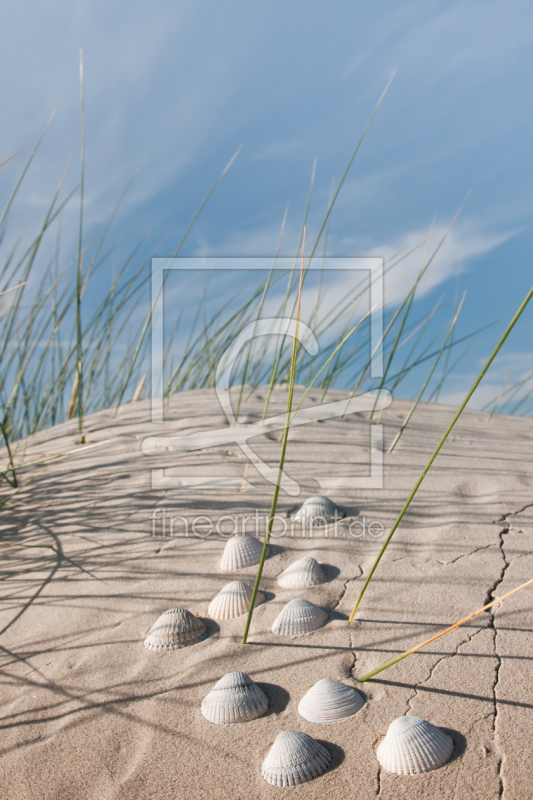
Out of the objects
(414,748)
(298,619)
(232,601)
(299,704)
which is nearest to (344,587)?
(298,619)

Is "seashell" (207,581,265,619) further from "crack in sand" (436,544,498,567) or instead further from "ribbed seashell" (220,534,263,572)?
"crack in sand" (436,544,498,567)

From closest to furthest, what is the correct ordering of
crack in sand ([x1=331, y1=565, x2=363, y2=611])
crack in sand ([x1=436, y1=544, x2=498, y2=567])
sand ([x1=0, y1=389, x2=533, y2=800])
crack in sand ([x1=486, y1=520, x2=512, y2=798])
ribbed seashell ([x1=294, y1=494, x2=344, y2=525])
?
crack in sand ([x1=486, y1=520, x2=512, y2=798]) → sand ([x1=0, y1=389, x2=533, y2=800]) → crack in sand ([x1=331, y1=565, x2=363, y2=611]) → crack in sand ([x1=436, y1=544, x2=498, y2=567]) → ribbed seashell ([x1=294, y1=494, x2=344, y2=525])

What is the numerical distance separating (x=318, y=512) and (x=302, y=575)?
43cm

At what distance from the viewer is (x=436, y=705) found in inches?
45.6

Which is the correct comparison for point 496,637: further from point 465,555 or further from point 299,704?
point 299,704

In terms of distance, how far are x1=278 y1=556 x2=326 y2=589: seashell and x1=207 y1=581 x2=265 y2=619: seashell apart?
9 centimetres

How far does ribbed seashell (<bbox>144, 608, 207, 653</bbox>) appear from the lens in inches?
58.2

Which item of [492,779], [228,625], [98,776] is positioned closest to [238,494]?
[228,625]

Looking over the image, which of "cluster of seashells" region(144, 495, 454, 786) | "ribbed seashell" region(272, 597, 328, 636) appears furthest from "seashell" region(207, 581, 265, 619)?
"ribbed seashell" region(272, 597, 328, 636)

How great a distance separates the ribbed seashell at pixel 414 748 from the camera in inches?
40.3

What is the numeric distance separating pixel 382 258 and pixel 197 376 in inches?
76.9

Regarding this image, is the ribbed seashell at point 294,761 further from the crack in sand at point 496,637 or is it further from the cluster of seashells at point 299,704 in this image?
the crack in sand at point 496,637

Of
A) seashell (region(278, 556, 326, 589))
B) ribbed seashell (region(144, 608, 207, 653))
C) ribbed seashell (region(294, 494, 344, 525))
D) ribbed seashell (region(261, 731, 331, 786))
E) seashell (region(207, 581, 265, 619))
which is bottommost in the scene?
ribbed seashell (region(261, 731, 331, 786))

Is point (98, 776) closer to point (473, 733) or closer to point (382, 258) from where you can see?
point (473, 733)
